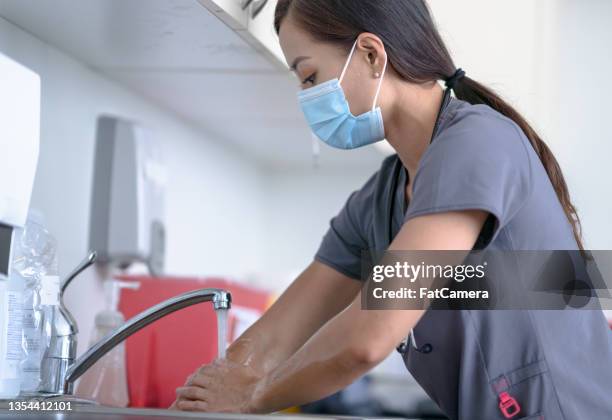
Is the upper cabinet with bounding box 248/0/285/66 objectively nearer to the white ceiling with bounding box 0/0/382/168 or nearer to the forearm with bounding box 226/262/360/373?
the white ceiling with bounding box 0/0/382/168

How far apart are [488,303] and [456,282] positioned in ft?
0.16

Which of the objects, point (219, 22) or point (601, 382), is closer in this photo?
point (601, 382)

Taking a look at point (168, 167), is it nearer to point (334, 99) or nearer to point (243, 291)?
point (243, 291)

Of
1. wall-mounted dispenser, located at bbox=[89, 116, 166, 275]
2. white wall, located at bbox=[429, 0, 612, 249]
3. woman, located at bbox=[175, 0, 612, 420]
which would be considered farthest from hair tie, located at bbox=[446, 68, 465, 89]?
white wall, located at bbox=[429, 0, 612, 249]

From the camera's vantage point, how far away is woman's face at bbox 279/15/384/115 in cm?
124

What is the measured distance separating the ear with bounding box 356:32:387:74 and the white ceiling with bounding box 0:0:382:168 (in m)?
0.29

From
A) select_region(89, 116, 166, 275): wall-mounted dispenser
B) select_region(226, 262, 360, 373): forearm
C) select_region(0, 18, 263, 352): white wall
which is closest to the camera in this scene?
select_region(226, 262, 360, 373): forearm

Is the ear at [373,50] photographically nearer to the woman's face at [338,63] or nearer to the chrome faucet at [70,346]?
the woman's face at [338,63]

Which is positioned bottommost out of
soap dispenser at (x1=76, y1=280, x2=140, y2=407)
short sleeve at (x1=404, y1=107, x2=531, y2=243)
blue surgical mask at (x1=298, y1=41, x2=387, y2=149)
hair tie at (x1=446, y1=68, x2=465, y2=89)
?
soap dispenser at (x1=76, y1=280, x2=140, y2=407)

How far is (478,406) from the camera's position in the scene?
1139 mm

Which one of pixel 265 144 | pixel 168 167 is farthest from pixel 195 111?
pixel 265 144

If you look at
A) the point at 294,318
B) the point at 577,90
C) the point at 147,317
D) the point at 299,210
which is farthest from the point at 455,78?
the point at 577,90

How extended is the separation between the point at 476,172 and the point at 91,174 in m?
1.09

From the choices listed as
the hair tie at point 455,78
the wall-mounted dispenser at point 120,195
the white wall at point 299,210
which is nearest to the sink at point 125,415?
the hair tie at point 455,78
